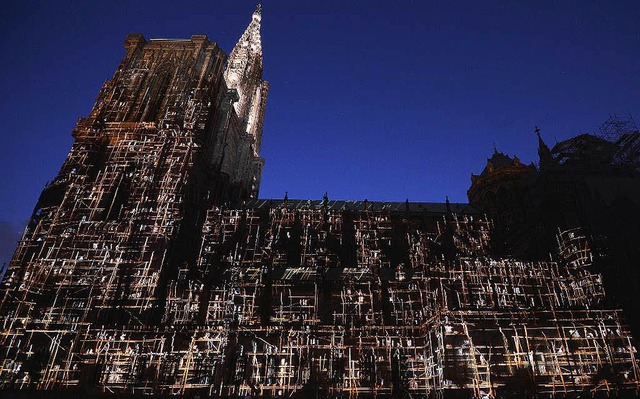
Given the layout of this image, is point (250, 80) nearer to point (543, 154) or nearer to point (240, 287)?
point (240, 287)

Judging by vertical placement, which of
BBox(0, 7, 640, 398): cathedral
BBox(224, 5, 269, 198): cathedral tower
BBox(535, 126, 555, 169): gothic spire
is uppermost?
BBox(224, 5, 269, 198): cathedral tower

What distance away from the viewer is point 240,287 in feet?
107

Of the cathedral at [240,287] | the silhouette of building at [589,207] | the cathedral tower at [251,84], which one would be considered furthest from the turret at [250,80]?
the silhouette of building at [589,207]

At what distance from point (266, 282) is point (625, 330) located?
85.0ft

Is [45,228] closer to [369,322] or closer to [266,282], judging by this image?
[266,282]

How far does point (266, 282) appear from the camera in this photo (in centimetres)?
3316

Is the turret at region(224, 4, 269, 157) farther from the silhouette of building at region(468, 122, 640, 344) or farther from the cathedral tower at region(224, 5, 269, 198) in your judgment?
the silhouette of building at region(468, 122, 640, 344)

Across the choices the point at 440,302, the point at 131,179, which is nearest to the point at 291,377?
the point at 440,302

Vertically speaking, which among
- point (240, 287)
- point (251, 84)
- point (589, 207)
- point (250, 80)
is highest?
point (250, 80)

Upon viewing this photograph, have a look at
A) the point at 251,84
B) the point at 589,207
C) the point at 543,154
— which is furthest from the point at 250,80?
the point at 589,207

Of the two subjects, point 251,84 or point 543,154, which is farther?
point 251,84

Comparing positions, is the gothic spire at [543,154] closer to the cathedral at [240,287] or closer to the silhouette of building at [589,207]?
the silhouette of building at [589,207]

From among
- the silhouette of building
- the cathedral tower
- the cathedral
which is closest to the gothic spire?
the silhouette of building

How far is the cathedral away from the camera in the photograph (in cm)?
2333
